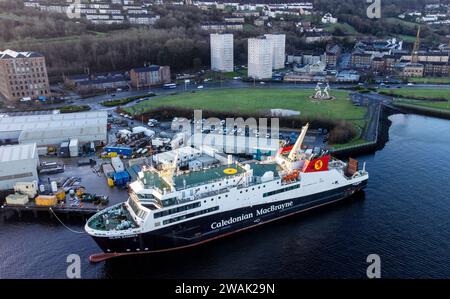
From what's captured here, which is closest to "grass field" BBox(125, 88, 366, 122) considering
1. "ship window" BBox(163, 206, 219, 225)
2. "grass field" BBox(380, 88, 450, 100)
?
"grass field" BBox(380, 88, 450, 100)

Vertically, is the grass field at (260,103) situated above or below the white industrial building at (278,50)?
below

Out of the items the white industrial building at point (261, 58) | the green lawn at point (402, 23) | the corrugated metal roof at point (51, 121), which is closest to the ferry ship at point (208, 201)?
the corrugated metal roof at point (51, 121)

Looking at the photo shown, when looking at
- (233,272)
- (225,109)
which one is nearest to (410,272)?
(233,272)

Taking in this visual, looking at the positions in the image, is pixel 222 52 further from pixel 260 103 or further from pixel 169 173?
pixel 169 173

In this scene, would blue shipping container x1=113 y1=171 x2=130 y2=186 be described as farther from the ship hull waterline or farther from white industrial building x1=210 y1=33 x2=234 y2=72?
white industrial building x1=210 y1=33 x2=234 y2=72

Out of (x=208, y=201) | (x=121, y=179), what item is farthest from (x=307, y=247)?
(x=121, y=179)

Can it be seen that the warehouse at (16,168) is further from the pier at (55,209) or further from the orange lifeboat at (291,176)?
the orange lifeboat at (291,176)
